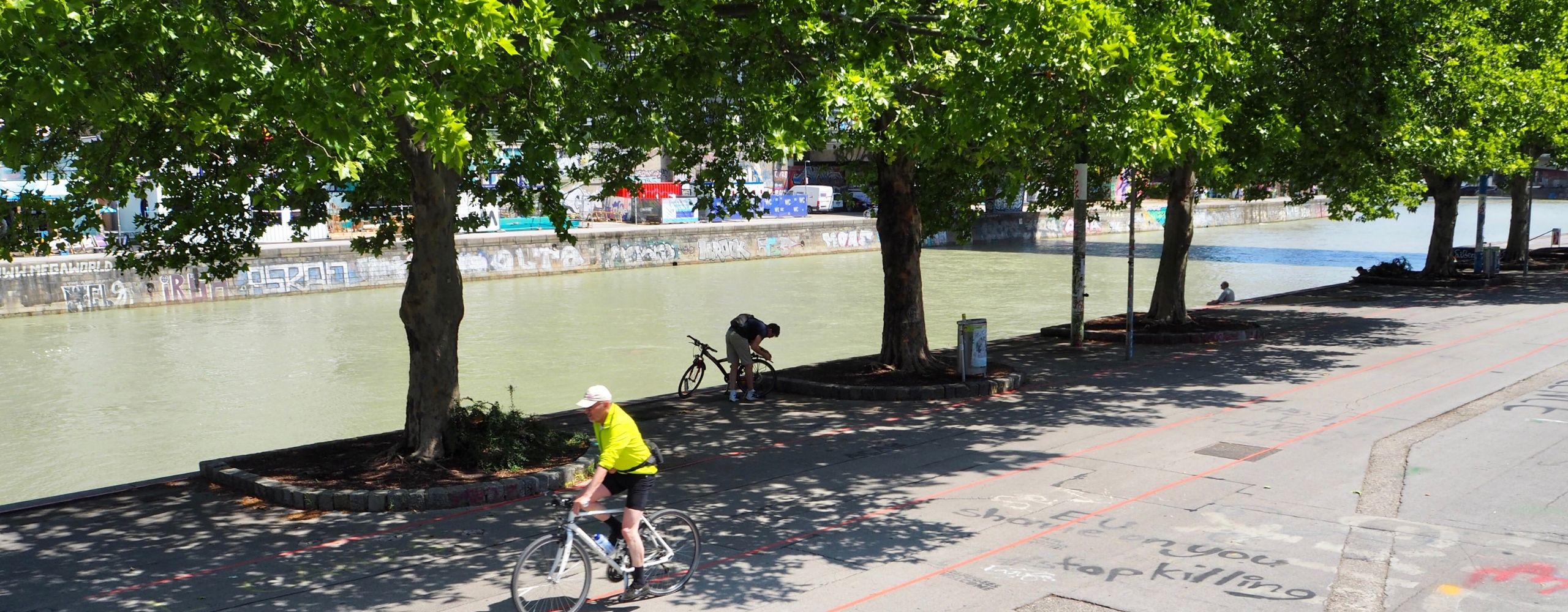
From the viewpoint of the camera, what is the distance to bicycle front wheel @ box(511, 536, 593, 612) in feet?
24.2

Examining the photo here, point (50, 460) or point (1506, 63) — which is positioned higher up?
point (1506, 63)

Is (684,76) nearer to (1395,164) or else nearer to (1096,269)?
(1395,164)

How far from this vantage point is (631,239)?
149ft

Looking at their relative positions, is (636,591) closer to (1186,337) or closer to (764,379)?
(764,379)

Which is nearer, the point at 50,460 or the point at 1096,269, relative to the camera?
the point at 50,460

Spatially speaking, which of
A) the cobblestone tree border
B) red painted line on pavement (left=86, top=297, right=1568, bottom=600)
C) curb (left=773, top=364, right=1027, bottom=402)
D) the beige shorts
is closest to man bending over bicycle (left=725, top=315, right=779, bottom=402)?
the beige shorts

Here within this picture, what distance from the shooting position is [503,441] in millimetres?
11711

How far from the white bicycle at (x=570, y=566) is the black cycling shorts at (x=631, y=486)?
0.11 m

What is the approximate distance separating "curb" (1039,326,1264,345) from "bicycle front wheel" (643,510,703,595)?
13.8 meters

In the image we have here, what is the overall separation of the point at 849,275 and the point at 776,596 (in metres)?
35.8

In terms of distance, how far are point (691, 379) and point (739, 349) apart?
57.3 inches

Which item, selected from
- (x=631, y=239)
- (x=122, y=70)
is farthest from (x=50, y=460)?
(x=631, y=239)

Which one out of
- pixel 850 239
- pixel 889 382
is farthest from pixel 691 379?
pixel 850 239

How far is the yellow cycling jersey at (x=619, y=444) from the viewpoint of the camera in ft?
25.1
